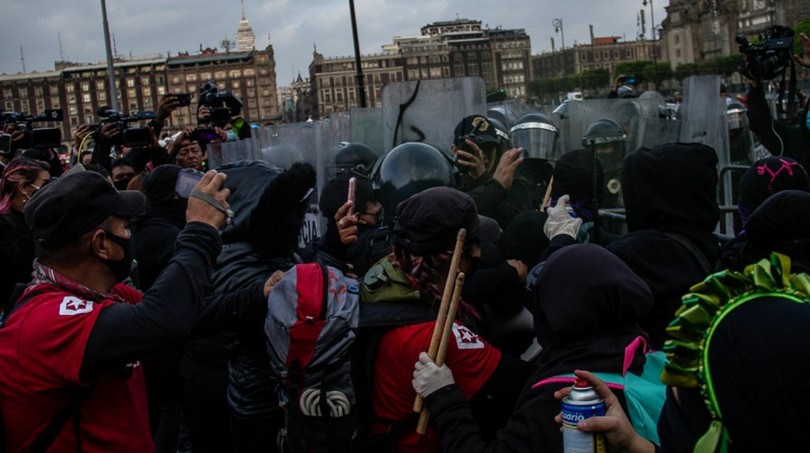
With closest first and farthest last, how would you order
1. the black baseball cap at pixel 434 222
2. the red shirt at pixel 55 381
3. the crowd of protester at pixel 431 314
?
the crowd of protester at pixel 431 314
the red shirt at pixel 55 381
the black baseball cap at pixel 434 222

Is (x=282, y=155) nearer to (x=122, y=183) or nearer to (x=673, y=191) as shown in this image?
(x=122, y=183)

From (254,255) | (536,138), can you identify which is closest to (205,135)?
(536,138)

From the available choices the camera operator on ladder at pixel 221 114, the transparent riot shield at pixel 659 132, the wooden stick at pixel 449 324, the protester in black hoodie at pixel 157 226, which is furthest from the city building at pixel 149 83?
the wooden stick at pixel 449 324

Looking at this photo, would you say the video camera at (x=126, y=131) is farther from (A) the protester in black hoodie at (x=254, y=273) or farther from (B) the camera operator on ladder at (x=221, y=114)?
Result: (A) the protester in black hoodie at (x=254, y=273)

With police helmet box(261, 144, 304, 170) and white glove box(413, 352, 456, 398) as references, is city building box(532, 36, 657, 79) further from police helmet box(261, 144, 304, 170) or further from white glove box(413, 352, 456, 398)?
white glove box(413, 352, 456, 398)

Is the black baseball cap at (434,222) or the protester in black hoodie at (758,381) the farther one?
the black baseball cap at (434,222)

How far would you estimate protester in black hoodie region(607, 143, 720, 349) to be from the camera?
2.96 m

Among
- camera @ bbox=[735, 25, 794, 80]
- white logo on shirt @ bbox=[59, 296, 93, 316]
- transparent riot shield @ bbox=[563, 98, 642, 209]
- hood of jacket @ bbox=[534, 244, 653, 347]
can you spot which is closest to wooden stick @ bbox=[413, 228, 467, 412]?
hood of jacket @ bbox=[534, 244, 653, 347]

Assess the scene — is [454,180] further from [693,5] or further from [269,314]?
[693,5]

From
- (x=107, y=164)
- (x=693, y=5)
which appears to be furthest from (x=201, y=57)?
(x=107, y=164)

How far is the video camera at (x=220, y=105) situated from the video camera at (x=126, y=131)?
0.85 m

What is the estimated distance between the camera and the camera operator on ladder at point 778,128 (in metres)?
5.55

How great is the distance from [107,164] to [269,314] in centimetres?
527

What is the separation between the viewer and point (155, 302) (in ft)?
7.82
